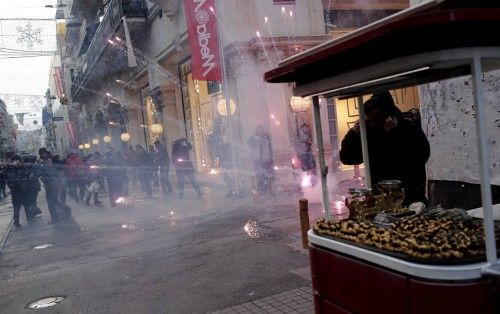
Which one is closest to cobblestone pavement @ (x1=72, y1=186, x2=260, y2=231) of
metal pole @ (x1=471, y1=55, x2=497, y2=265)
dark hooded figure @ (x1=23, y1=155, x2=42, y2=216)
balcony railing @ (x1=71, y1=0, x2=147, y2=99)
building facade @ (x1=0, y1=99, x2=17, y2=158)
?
dark hooded figure @ (x1=23, y1=155, x2=42, y2=216)

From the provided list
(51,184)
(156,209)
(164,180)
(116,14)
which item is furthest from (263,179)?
(116,14)

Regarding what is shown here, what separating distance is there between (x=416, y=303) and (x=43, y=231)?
11280mm

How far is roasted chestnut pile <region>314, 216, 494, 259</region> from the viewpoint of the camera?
7.77 feet

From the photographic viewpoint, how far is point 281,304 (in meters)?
4.90

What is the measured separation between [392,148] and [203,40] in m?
9.78

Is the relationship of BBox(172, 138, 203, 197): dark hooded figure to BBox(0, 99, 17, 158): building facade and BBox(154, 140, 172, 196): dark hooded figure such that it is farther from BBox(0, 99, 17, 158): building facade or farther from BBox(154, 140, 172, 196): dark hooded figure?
BBox(0, 99, 17, 158): building facade

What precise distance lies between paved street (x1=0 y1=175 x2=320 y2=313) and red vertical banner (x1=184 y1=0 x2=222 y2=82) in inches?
158

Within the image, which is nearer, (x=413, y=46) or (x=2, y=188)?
(x=413, y=46)

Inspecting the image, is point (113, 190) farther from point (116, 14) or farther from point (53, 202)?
point (116, 14)

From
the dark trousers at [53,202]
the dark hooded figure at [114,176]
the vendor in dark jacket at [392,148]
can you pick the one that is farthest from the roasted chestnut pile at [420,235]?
the dark hooded figure at [114,176]

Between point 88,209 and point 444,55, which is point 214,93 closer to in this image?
point 88,209

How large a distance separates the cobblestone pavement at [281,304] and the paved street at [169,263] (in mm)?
11

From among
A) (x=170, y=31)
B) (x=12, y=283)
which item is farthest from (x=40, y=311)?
(x=170, y=31)

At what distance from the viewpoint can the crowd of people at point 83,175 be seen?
1255cm
